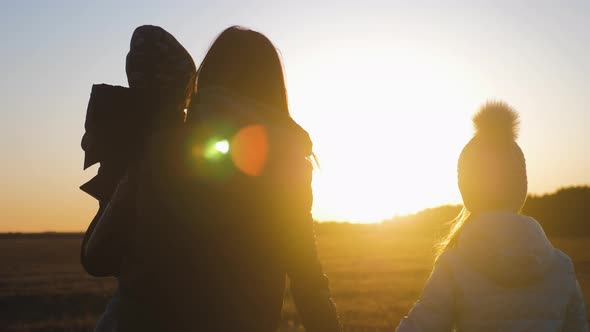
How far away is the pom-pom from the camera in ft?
8.05

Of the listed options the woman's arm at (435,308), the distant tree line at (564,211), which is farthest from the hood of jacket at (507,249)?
the distant tree line at (564,211)

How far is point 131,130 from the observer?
182 cm

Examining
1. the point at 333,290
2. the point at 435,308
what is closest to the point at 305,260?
the point at 435,308

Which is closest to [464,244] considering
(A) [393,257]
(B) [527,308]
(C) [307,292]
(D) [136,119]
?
(B) [527,308]

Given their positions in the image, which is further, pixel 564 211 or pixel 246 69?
pixel 564 211

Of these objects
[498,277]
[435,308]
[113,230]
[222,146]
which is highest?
[222,146]

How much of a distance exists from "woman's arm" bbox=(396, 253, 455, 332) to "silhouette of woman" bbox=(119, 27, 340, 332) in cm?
47

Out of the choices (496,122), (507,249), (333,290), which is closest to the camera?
(507,249)

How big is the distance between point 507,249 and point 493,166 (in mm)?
355

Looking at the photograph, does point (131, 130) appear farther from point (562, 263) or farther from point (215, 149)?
point (562, 263)

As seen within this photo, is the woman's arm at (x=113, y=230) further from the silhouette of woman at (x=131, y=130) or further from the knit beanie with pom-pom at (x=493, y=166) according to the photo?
the knit beanie with pom-pom at (x=493, y=166)

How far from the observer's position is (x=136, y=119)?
1836 millimetres

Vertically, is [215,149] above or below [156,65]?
below

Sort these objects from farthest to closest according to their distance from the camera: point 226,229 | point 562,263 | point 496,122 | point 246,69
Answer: point 496,122 → point 562,263 → point 246,69 → point 226,229
